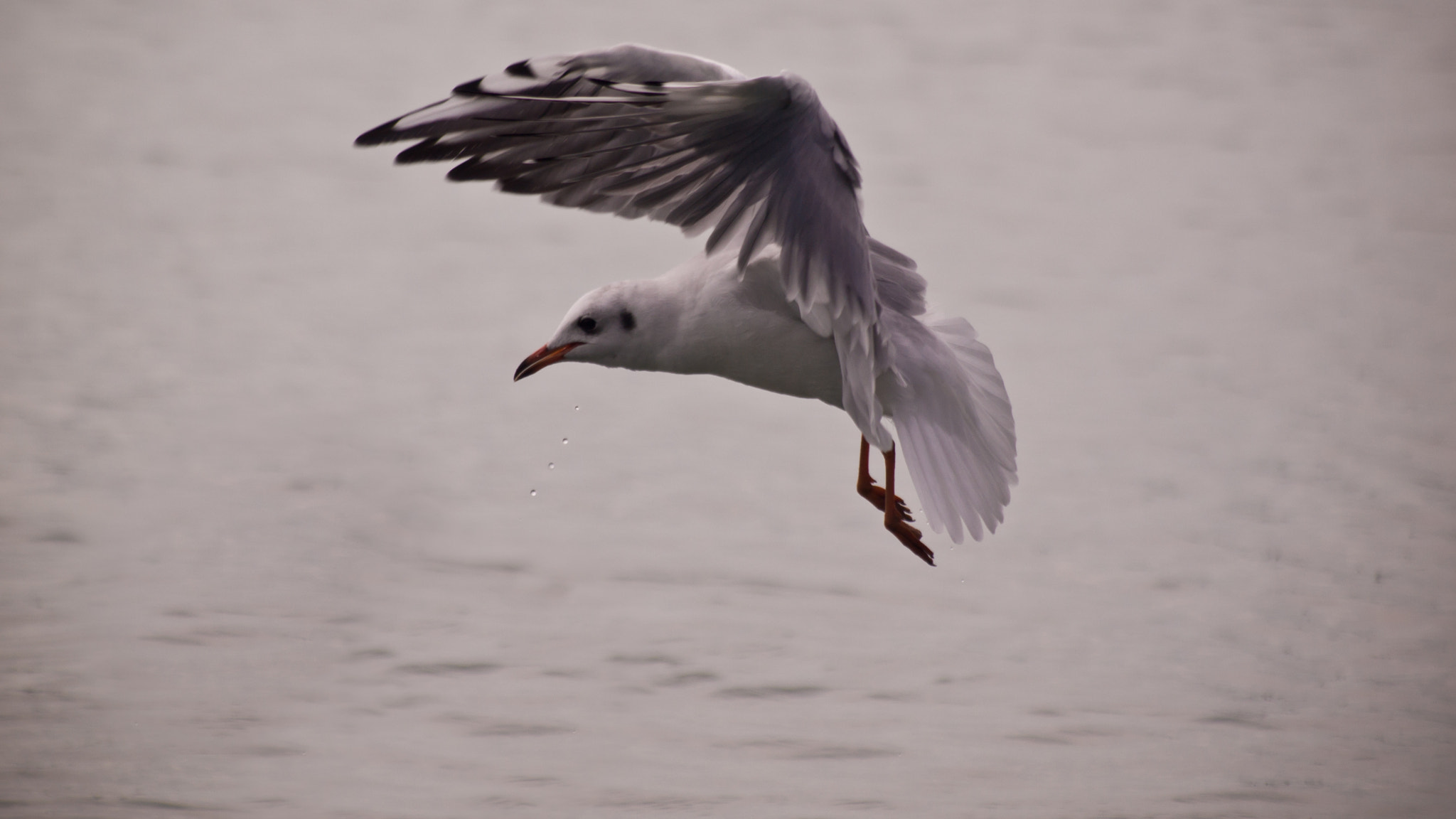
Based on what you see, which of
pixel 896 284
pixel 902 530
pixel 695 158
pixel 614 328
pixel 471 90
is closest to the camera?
pixel 471 90

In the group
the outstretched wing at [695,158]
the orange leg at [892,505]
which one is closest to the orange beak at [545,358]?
the outstretched wing at [695,158]

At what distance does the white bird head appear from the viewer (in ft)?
14.5

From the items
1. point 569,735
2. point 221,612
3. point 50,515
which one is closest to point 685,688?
point 569,735

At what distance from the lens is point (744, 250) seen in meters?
4.11

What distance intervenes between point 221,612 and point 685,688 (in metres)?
1.28

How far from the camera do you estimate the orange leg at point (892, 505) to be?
459 cm

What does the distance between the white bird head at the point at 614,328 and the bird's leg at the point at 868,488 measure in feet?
1.98

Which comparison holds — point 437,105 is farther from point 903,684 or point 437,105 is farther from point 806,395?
point 903,684

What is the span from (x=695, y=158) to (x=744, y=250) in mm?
211

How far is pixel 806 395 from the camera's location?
183 inches

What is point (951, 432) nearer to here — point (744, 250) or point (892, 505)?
point (892, 505)

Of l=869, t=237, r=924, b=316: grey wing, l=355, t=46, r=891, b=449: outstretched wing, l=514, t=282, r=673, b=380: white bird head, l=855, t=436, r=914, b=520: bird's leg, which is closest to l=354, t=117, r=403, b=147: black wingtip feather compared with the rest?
l=355, t=46, r=891, b=449: outstretched wing

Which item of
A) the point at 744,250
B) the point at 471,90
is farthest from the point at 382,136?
the point at 744,250

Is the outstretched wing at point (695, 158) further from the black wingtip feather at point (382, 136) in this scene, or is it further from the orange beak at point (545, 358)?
the orange beak at point (545, 358)
